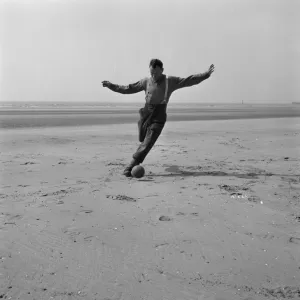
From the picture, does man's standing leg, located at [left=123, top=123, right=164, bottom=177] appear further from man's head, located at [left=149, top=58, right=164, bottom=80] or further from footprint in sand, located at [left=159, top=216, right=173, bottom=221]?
footprint in sand, located at [left=159, top=216, right=173, bottom=221]

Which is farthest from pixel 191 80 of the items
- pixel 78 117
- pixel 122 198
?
pixel 78 117

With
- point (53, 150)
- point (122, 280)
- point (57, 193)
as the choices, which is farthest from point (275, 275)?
point (53, 150)

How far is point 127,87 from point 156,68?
0.95 meters

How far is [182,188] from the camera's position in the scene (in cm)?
593

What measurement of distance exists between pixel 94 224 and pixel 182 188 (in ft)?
7.07

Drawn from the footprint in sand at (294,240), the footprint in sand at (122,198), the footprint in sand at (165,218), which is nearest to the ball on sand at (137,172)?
the footprint in sand at (122,198)

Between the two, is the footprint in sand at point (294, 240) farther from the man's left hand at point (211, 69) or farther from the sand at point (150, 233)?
the man's left hand at point (211, 69)

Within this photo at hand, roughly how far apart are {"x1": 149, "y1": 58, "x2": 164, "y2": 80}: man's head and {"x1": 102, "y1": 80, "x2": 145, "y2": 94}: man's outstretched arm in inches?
17.4

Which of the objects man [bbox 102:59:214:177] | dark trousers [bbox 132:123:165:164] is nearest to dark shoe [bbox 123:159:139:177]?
man [bbox 102:59:214:177]

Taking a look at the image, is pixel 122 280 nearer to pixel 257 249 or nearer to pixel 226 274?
pixel 226 274

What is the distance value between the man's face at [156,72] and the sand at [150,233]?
78.6 inches

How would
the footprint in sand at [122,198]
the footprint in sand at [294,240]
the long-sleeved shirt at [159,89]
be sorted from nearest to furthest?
the footprint in sand at [294,240]
the footprint in sand at [122,198]
the long-sleeved shirt at [159,89]

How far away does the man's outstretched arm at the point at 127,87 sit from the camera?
24.1ft

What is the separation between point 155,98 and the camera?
7008mm
